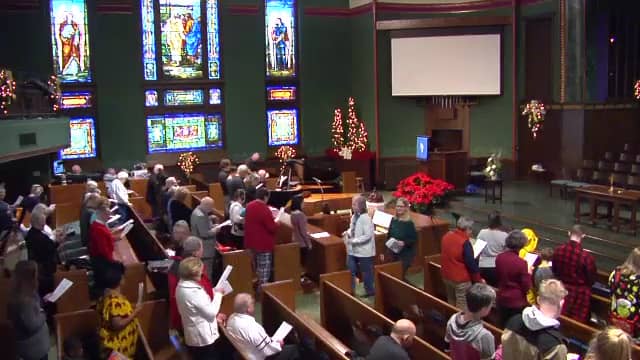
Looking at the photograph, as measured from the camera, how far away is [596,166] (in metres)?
13.5

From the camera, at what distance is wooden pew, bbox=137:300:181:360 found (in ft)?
20.2

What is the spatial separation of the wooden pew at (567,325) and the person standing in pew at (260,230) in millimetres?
2068

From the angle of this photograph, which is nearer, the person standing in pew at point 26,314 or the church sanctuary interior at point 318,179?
the person standing in pew at point 26,314

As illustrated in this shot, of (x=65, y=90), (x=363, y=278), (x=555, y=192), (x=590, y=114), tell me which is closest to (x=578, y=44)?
(x=590, y=114)

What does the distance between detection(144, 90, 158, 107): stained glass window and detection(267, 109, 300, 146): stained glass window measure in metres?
3.22

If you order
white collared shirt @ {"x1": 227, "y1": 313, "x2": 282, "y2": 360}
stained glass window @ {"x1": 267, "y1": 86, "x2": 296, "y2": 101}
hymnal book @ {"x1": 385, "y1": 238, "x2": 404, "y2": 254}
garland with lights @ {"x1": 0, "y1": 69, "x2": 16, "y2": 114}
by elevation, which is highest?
stained glass window @ {"x1": 267, "y1": 86, "x2": 296, "y2": 101}

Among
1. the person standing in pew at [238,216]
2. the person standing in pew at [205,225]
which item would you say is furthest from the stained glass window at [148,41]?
the person standing in pew at [205,225]

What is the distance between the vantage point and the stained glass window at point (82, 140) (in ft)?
53.8

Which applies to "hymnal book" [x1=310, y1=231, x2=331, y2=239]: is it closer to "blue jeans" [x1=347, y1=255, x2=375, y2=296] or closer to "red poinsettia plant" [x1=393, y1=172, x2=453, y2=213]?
"blue jeans" [x1=347, y1=255, x2=375, y2=296]

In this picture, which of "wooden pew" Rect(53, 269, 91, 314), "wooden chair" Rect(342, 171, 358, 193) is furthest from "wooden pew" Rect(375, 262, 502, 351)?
"wooden chair" Rect(342, 171, 358, 193)

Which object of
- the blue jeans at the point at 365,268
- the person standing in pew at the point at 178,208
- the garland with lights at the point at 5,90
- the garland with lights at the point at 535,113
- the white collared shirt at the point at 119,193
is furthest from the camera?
the garland with lights at the point at 535,113

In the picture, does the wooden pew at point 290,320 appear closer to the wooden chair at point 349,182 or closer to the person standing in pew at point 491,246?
the person standing in pew at point 491,246

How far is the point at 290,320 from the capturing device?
583cm

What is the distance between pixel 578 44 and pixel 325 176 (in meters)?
7.01
